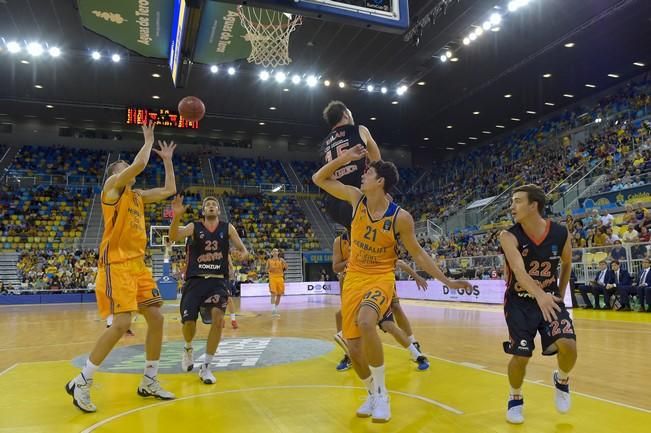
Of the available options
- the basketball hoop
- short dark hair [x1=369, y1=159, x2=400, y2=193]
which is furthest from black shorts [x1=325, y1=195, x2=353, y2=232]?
the basketball hoop

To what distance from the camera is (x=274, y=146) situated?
35.3 m

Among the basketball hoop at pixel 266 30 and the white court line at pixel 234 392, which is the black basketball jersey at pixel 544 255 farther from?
the basketball hoop at pixel 266 30

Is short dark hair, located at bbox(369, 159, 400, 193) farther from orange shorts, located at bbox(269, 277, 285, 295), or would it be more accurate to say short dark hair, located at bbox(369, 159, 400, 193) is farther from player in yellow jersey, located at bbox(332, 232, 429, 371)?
orange shorts, located at bbox(269, 277, 285, 295)

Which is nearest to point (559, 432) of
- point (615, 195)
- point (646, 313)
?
point (646, 313)

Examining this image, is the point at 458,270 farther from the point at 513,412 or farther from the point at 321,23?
the point at 513,412

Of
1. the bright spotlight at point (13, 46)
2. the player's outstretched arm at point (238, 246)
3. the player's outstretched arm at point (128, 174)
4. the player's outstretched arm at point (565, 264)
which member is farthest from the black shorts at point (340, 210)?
the bright spotlight at point (13, 46)

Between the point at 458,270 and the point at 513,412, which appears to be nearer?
the point at 513,412

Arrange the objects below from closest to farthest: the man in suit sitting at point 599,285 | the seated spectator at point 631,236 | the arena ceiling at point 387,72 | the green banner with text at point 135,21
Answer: the green banner with text at point 135,21
the man in suit sitting at point 599,285
the seated spectator at point 631,236
the arena ceiling at point 387,72

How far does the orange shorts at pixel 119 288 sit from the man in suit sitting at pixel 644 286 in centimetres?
1208

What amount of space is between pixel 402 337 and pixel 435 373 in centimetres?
52

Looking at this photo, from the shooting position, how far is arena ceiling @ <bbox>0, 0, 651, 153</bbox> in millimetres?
16328

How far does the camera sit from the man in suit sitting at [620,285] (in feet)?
40.8

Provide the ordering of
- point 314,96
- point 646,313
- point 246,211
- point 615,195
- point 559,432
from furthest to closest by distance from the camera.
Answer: point 246,211 < point 314,96 < point 615,195 < point 646,313 < point 559,432

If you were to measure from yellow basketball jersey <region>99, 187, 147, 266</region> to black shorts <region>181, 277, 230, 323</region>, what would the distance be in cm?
104
